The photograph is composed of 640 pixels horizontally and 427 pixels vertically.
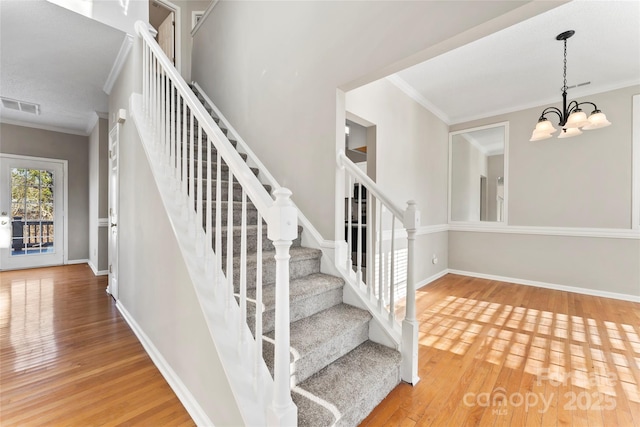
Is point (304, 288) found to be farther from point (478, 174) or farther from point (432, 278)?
point (478, 174)

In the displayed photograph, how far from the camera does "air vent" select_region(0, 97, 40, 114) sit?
3.78 metres

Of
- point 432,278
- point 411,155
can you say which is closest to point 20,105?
point 411,155

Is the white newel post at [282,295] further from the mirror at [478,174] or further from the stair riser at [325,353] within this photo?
the mirror at [478,174]

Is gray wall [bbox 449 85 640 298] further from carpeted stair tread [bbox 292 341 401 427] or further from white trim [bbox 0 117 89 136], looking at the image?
white trim [bbox 0 117 89 136]

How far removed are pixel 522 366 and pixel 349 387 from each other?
1451 mm

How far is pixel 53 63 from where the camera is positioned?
2854mm

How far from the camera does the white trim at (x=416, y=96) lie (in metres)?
3.33

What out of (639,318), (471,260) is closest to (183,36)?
(471,260)

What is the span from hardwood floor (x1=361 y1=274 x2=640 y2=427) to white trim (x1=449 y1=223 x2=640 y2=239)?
85 centimetres

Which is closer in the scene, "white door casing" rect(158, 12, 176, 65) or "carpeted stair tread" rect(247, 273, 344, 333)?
"carpeted stair tread" rect(247, 273, 344, 333)

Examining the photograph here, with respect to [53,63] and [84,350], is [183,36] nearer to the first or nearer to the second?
[53,63]

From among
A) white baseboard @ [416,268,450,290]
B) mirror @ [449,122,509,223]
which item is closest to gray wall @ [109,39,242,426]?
white baseboard @ [416,268,450,290]

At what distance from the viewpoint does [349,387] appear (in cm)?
135

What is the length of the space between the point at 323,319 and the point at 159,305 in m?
1.17
